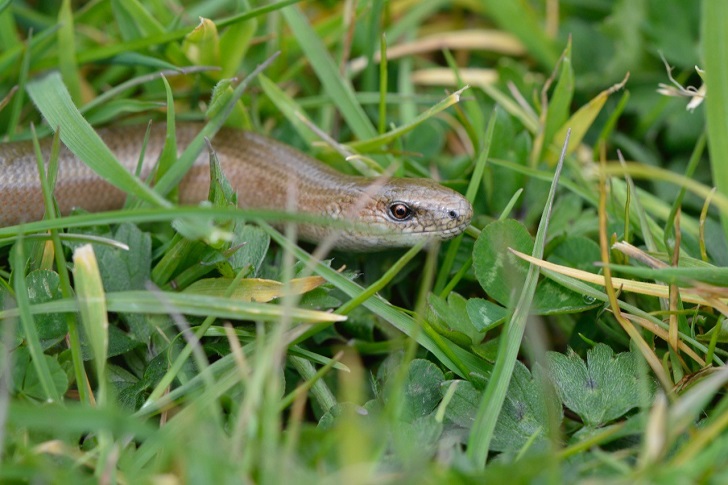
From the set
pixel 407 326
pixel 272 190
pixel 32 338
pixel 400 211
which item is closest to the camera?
pixel 32 338

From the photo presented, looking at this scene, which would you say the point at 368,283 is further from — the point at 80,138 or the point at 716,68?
the point at 716,68

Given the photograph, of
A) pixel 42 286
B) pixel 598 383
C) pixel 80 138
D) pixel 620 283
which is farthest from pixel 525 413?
pixel 80 138

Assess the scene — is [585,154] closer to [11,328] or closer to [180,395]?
[180,395]

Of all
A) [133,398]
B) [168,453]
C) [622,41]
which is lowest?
[133,398]

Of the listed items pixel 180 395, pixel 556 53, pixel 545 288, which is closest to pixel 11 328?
pixel 180 395

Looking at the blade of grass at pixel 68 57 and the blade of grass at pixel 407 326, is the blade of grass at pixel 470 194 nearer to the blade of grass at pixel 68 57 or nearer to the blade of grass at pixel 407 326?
the blade of grass at pixel 407 326

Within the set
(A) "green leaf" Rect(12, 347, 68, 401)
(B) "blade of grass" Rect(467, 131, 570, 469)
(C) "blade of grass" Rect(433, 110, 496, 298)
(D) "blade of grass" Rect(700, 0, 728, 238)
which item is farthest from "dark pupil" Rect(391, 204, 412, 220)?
(A) "green leaf" Rect(12, 347, 68, 401)
